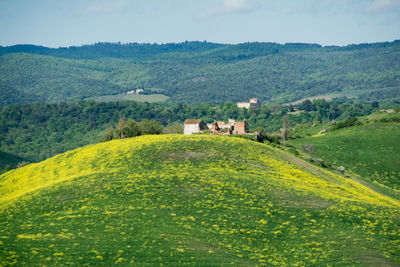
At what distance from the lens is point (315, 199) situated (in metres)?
47.8

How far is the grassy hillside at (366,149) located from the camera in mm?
81438

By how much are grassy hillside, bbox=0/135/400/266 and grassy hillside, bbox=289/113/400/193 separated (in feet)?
67.6

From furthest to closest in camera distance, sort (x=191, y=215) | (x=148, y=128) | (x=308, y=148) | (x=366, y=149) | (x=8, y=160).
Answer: (x=8, y=160) → (x=308, y=148) → (x=366, y=149) → (x=148, y=128) → (x=191, y=215)

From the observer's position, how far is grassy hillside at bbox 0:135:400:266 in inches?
1362

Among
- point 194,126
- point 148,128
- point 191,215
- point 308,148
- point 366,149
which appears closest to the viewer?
point 191,215

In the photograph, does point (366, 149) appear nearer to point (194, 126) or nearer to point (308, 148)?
point (308, 148)

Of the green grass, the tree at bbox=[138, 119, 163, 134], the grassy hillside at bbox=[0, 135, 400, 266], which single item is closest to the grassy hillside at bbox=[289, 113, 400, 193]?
the grassy hillside at bbox=[0, 135, 400, 266]

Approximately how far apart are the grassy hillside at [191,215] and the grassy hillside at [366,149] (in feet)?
67.6

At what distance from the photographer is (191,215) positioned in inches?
1629

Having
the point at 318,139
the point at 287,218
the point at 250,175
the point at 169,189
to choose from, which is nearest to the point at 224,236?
the point at 287,218

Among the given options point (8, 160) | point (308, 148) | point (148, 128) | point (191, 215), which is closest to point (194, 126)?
point (148, 128)

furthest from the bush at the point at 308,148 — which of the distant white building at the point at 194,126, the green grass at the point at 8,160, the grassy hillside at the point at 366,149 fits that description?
Answer: the green grass at the point at 8,160

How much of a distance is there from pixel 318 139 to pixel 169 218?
7222cm

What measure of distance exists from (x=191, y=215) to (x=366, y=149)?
205 feet
